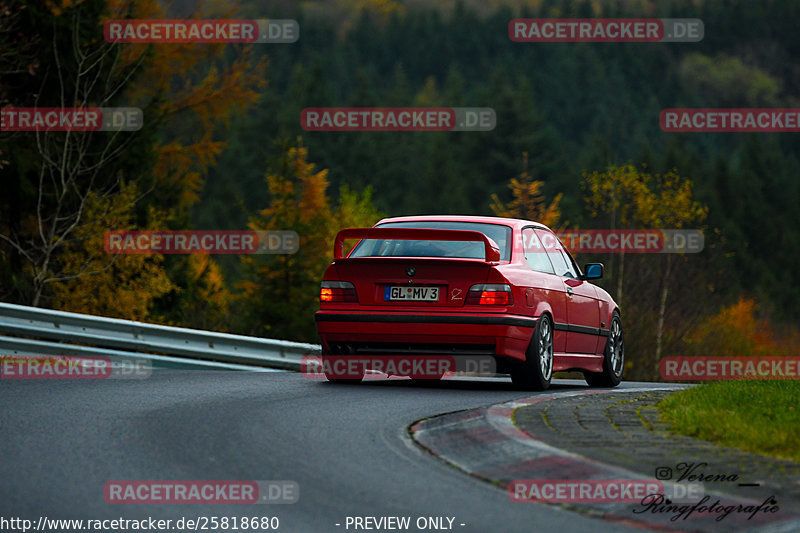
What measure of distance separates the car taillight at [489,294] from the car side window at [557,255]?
5.26ft

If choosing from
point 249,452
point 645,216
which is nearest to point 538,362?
point 249,452

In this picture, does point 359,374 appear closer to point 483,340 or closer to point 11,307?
point 483,340

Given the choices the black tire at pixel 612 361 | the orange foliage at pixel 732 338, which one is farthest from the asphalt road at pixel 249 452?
the orange foliage at pixel 732 338

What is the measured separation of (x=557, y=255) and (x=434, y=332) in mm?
2397

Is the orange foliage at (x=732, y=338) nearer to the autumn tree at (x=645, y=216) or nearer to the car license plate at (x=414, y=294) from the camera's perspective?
the autumn tree at (x=645, y=216)

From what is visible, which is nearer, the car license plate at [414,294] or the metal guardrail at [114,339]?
the car license plate at [414,294]

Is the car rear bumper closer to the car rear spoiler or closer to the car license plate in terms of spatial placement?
the car license plate

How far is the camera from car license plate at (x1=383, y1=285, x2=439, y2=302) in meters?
11.1

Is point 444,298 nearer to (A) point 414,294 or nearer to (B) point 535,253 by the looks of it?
(A) point 414,294

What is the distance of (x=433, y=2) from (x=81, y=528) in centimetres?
15018

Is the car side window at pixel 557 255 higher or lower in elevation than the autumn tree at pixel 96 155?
lower

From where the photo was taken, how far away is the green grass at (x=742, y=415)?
7.21 metres

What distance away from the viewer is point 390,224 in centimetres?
1220

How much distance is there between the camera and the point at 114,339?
47.1ft
